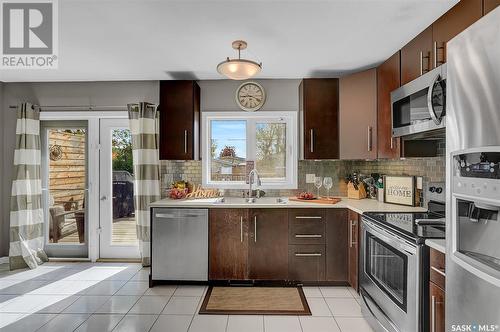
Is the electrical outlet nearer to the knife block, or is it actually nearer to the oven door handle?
the knife block

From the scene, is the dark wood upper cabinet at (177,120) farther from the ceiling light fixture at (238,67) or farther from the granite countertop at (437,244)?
the granite countertop at (437,244)

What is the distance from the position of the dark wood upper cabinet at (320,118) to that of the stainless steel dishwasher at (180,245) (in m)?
1.46

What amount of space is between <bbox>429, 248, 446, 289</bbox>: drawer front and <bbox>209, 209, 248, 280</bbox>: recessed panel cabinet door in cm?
177

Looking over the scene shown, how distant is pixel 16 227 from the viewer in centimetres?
350

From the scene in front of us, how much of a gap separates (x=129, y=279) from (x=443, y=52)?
3.58 m

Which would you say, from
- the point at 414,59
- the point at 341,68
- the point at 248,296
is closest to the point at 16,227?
the point at 248,296

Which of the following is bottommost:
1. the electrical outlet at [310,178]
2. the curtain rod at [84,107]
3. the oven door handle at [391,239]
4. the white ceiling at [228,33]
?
the oven door handle at [391,239]

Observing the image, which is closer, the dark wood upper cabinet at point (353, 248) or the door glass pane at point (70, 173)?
the dark wood upper cabinet at point (353, 248)

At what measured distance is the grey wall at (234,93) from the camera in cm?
360

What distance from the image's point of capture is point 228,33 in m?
2.31

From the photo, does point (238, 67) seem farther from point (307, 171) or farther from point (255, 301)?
point (255, 301)

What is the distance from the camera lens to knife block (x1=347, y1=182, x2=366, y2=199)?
3312 millimetres

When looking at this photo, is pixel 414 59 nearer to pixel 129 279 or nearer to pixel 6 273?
pixel 129 279

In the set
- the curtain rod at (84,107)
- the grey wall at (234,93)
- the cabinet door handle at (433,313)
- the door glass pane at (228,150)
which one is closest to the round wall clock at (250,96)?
the grey wall at (234,93)
